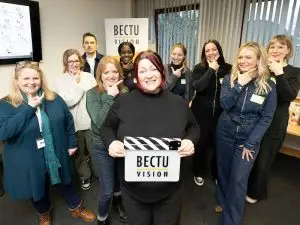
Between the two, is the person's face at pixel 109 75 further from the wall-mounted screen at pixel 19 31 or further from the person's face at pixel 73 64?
the wall-mounted screen at pixel 19 31

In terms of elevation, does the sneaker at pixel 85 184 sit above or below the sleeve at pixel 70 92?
below

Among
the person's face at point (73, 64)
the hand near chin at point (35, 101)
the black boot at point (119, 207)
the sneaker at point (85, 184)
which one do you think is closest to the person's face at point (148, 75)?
the hand near chin at point (35, 101)

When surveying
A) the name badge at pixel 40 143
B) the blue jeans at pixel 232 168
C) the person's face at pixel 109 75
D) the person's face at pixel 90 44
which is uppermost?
the person's face at pixel 90 44

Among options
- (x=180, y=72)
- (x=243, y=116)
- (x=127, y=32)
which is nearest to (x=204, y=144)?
(x=180, y=72)

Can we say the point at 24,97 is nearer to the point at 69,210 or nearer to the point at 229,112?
the point at 69,210

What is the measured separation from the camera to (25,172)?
194cm

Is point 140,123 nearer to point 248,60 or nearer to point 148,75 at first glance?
point 148,75

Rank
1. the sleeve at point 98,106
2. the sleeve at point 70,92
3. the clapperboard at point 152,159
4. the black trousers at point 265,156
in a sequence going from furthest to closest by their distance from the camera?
the sleeve at point 70,92 → the black trousers at point 265,156 → the sleeve at point 98,106 → the clapperboard at point 152,159

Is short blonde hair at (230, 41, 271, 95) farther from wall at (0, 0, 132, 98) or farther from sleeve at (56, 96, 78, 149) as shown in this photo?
wall at (0, 0, 132, 98)

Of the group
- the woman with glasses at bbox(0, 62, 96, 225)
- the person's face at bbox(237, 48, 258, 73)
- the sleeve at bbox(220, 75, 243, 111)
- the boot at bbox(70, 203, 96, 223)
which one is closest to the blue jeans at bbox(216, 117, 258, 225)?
the sleeve at bbox(220, 75, 243, 111)

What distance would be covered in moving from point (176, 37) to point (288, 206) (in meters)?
3.89

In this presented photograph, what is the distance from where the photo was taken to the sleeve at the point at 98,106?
1891 mm

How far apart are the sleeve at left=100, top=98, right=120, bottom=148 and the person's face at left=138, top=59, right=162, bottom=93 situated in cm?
23

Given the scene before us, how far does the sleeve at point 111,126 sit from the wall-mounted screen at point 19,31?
2.91 metres
